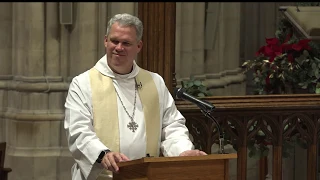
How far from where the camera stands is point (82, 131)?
16.0ft

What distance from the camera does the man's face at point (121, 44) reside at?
490 centimetres

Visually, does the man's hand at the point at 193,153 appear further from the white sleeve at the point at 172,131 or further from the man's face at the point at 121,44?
the man's face at the point at 121,44

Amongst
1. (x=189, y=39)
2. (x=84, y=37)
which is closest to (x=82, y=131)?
(x=84, y=37)

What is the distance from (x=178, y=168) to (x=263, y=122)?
1.79m

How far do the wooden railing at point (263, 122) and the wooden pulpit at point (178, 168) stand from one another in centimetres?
147

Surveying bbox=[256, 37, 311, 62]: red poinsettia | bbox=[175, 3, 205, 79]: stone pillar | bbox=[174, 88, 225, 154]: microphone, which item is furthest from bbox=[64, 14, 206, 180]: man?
bbox=[175, 3, 205, 79]: stone pillar

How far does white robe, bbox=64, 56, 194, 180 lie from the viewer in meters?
4.88

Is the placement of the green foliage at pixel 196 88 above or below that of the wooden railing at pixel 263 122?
above

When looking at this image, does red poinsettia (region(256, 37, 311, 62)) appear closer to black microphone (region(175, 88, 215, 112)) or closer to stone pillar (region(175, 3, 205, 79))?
black microphone (region(175, 88, 215, 112))

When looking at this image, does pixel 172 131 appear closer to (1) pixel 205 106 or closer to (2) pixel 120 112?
(2) pixel 120 112

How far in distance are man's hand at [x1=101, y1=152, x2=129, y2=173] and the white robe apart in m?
0.14

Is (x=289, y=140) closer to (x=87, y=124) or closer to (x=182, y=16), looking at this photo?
(x=87, y=124)

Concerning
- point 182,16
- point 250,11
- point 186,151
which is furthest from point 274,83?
point 250,11

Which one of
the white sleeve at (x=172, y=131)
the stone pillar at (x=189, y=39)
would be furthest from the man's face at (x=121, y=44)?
the stone pillar at (x=189, y=39)
